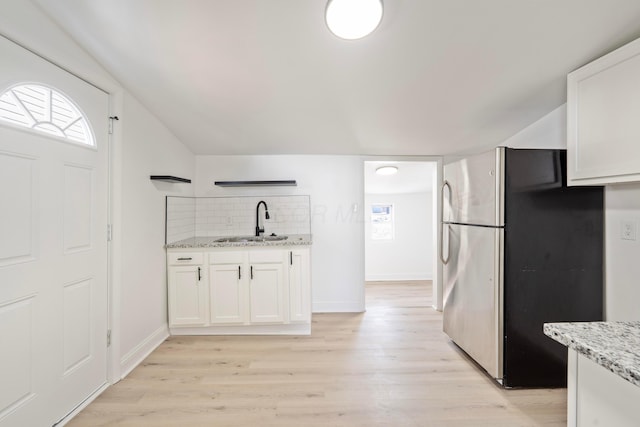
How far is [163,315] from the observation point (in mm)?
2660

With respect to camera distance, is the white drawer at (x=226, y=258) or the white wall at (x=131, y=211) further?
the white drawer at (x=226, y=258)

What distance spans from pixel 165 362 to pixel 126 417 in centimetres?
61

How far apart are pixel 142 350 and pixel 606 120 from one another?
3.59 m

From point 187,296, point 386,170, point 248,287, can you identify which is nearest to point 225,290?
point 248,287

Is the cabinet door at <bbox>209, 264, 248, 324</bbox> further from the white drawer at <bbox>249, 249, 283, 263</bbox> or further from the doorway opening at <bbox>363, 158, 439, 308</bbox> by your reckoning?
the doorway opening at <bbox>363, 158, 439, 308</bbox>

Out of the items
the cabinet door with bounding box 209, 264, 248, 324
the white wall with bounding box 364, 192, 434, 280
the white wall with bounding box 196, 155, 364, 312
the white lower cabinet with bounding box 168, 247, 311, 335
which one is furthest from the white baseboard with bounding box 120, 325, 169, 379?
the white wall with bounding box 364, 192, 434, 280

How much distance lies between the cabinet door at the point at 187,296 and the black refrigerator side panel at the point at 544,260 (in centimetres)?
255

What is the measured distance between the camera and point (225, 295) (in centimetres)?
269

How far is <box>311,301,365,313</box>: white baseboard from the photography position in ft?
11.1

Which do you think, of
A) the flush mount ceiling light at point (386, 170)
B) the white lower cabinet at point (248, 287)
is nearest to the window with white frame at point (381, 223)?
the flush mount ceiling light at point (386, 170)

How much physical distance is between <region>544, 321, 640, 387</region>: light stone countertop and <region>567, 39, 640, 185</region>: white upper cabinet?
0.99 meters

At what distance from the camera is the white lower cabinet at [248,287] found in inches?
105

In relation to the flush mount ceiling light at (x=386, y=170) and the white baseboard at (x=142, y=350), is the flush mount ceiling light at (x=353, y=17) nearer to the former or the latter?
the flush mount ceiling light at (x=386, y=170)

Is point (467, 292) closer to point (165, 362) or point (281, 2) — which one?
point (281, 2)
